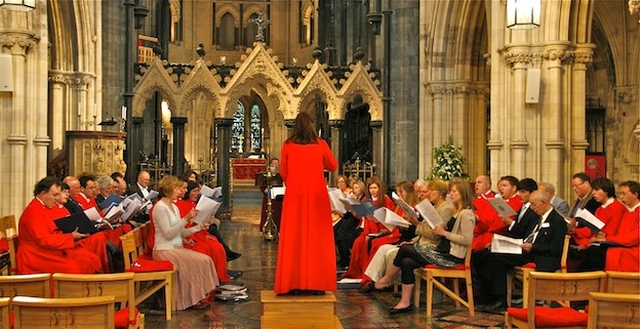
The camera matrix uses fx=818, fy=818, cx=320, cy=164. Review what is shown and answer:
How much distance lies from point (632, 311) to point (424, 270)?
349 cm

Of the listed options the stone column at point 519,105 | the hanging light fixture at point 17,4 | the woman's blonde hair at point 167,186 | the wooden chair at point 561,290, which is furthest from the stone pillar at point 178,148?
the wooden chair at point 561,290

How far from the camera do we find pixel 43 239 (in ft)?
22.3

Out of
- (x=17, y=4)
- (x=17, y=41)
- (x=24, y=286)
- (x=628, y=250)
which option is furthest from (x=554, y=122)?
(x=24, y=286)

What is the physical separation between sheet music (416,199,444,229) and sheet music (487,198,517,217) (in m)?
0.67

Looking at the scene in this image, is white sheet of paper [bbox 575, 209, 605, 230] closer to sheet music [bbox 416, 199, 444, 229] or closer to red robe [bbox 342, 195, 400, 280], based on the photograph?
sheet music [bbox 416, 199, 444, 229]

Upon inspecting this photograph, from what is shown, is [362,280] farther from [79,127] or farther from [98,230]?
[79,127]

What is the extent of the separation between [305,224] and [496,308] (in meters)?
2.62

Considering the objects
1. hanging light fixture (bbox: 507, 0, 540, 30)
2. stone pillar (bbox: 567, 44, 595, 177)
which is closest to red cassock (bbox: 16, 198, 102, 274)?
hanging light fixture (bbox: 507, 0, 540, 30)

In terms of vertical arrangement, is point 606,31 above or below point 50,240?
above

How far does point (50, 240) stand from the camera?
22.4 feet

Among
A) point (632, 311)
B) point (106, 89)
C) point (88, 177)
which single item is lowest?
point (632, 311)

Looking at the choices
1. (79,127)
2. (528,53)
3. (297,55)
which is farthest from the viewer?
(297,55)

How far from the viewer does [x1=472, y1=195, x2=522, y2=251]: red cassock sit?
873 cm

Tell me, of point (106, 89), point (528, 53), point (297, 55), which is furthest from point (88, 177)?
point (297, 55)
